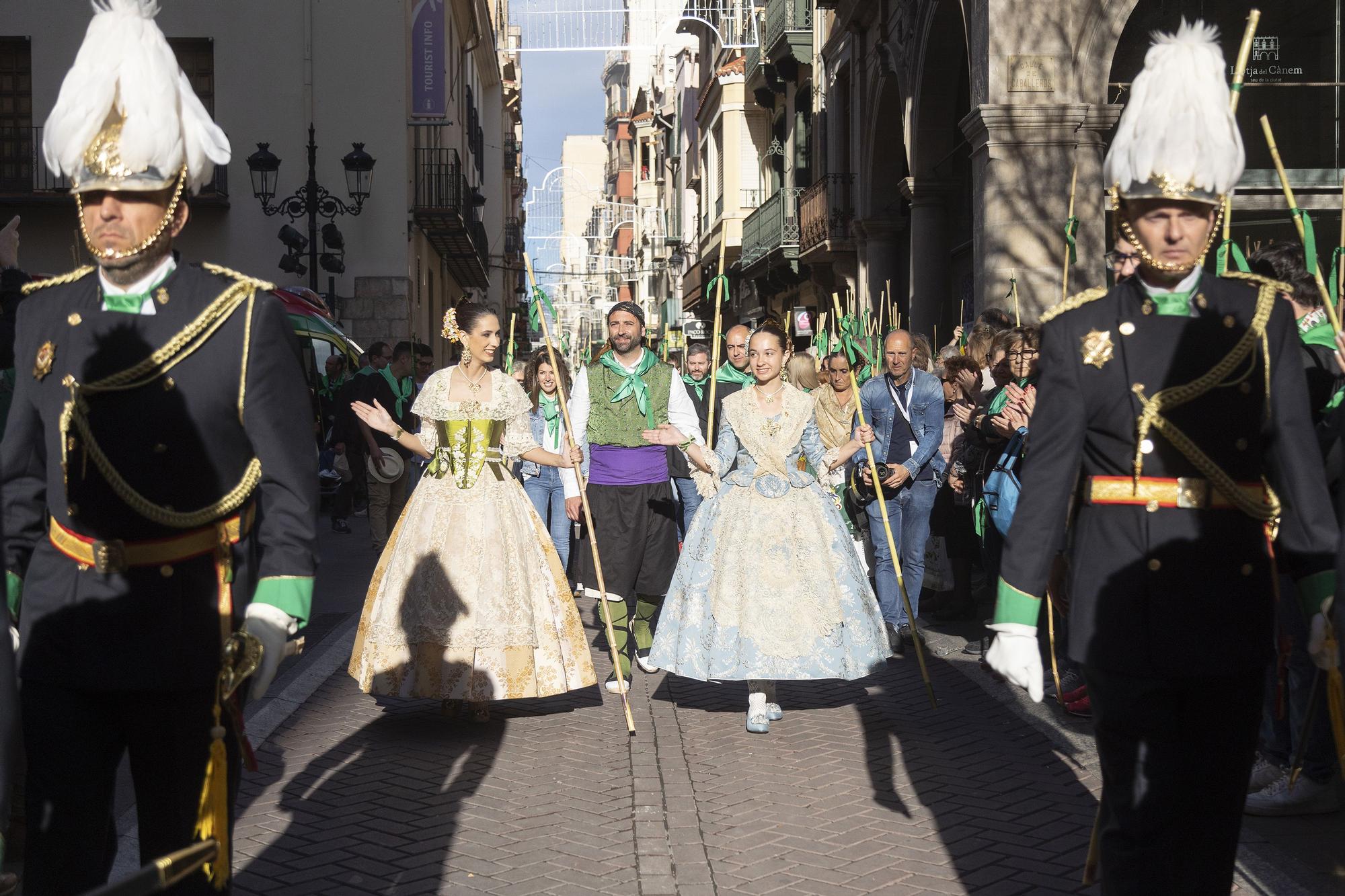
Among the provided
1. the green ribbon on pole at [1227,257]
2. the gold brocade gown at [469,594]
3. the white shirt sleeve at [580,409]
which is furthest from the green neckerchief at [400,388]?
the green ribbon on pole at [1227,257]

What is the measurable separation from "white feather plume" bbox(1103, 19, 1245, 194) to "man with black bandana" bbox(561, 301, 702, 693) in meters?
5.43

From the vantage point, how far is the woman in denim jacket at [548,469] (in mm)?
11734

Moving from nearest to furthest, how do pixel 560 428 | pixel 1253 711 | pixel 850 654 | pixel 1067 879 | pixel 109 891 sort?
pixel 109 891 → pixel 1253 711 → pixel 1067 879 → pixel 850 654 → pixel 560 428

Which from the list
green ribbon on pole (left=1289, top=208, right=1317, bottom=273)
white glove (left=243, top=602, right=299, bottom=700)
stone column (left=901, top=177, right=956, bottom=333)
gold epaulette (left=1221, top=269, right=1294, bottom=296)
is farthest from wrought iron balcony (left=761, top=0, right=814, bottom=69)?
white glove (left=243, top=602, right=299, bottom=700)

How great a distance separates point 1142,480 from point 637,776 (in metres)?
3.45

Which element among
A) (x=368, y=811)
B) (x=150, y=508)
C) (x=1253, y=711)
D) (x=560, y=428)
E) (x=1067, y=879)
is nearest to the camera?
(x=150, y=508)

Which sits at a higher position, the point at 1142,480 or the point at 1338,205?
the point at 1338,205

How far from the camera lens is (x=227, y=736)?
3.41 meters

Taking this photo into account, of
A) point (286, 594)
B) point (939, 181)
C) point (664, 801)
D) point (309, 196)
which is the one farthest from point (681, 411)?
point (309, 196)

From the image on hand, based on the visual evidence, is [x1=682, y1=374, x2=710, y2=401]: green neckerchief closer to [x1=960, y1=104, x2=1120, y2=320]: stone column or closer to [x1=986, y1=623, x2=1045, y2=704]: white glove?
[x1=960, y1=104, x2=1120, y2=320]: stone column

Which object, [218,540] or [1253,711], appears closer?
[218,540]

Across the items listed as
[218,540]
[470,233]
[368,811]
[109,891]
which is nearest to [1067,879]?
[368,811]

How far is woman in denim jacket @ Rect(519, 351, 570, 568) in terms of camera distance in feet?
38.5

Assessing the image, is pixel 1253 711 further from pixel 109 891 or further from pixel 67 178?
pixel 67 178
